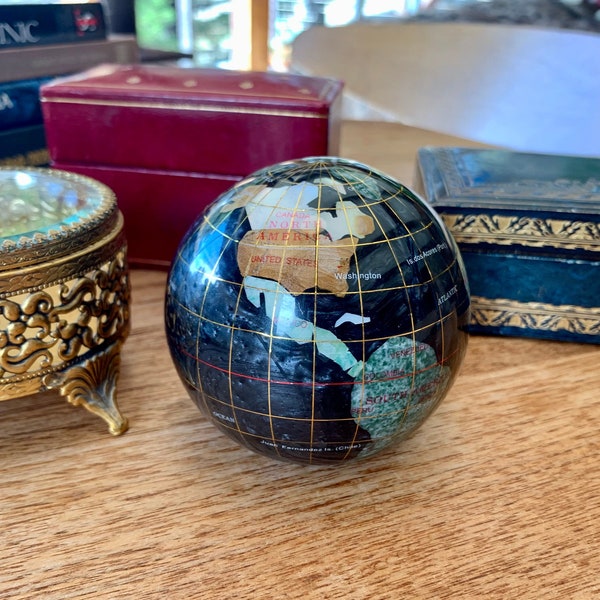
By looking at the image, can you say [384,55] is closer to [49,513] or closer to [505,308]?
[505,308]

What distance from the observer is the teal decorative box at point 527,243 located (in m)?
0.89

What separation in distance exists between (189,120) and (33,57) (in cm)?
45

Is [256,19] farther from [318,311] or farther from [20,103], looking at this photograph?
[318,311]

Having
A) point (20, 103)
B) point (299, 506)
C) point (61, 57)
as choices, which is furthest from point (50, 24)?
point (299, 506)

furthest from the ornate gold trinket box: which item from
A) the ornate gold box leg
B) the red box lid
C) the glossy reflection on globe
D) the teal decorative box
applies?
the teal decorative box

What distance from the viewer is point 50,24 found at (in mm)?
1306

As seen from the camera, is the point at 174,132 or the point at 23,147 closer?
the point at 174,132

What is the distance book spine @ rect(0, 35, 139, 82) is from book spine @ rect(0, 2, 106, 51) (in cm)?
2

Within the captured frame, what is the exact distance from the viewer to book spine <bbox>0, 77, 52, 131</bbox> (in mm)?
1206

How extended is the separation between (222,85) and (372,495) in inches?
28.0

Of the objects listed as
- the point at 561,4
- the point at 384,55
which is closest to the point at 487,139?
the point at 384,55

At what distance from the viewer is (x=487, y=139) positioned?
225 cm

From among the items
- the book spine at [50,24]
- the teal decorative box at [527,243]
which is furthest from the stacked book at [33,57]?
the teal decorative box at [527,243]

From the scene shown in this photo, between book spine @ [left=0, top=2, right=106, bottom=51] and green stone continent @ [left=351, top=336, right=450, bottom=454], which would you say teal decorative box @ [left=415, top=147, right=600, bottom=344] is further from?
book spine @ [left=0, top=2, right=106, bottom=51]
